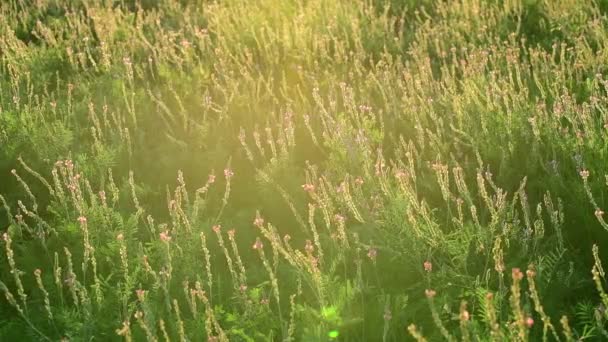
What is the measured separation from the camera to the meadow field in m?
2.32

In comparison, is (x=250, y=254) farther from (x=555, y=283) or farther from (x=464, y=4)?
(x=464, y=4)

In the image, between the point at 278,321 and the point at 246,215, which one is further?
the point at 246,215

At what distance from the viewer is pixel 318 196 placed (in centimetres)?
257

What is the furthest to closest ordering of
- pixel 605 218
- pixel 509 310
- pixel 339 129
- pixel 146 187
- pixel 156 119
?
pixel 156 119 < pixel 146 187 < pixel 339 129 < pixel 605 218 < pixel 509 310

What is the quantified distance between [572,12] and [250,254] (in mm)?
3045

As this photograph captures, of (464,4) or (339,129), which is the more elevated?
(464,4)

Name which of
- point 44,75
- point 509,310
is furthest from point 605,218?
point 44,75

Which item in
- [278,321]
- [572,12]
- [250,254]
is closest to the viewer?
[278,321]

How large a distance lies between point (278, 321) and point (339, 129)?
3.65 feet

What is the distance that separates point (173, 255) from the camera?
2.77 m

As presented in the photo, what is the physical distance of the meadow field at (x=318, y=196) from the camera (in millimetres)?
2316

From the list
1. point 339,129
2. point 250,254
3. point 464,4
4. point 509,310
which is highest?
point 464,4

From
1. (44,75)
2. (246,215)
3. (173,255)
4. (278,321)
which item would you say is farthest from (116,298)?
(44,75)

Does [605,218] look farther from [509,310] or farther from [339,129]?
[339,129]
